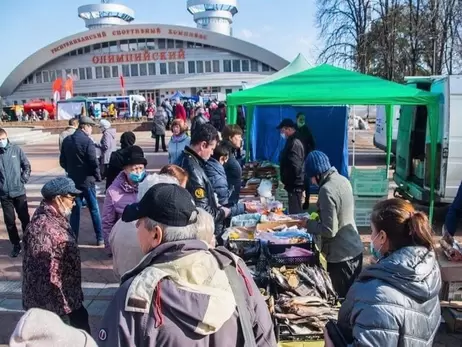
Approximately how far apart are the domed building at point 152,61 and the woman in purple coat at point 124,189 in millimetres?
55445

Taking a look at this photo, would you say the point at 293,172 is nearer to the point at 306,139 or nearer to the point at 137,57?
the point at 306,139

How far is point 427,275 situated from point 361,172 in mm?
5447

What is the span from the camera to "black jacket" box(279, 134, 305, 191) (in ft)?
20.6

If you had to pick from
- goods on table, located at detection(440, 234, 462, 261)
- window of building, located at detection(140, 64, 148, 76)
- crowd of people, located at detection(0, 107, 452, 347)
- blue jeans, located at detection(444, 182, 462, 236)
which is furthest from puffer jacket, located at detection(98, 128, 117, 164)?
window of building, located at detection(140, 64, 148, 76)

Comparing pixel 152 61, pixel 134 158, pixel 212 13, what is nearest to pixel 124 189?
pixel 134 158

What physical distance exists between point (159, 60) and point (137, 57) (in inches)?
128

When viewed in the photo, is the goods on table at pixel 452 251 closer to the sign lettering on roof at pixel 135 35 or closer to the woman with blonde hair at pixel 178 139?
the woman with blonde hair at pixel 178 139

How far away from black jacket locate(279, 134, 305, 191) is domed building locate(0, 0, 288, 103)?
5347 cm

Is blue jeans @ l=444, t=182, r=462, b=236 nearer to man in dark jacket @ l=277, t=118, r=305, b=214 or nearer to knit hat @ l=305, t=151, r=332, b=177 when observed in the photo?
knit hat @ l=305, t=151, r=332, b=177

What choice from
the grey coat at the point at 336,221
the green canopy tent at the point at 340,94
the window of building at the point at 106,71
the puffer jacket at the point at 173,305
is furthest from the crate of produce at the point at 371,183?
the window of building at the point at 106,71

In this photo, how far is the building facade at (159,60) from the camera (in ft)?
200

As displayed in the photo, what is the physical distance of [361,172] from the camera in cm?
728

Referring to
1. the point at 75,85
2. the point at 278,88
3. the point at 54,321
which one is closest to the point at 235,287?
the point at 54,321

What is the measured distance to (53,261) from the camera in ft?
9.62
